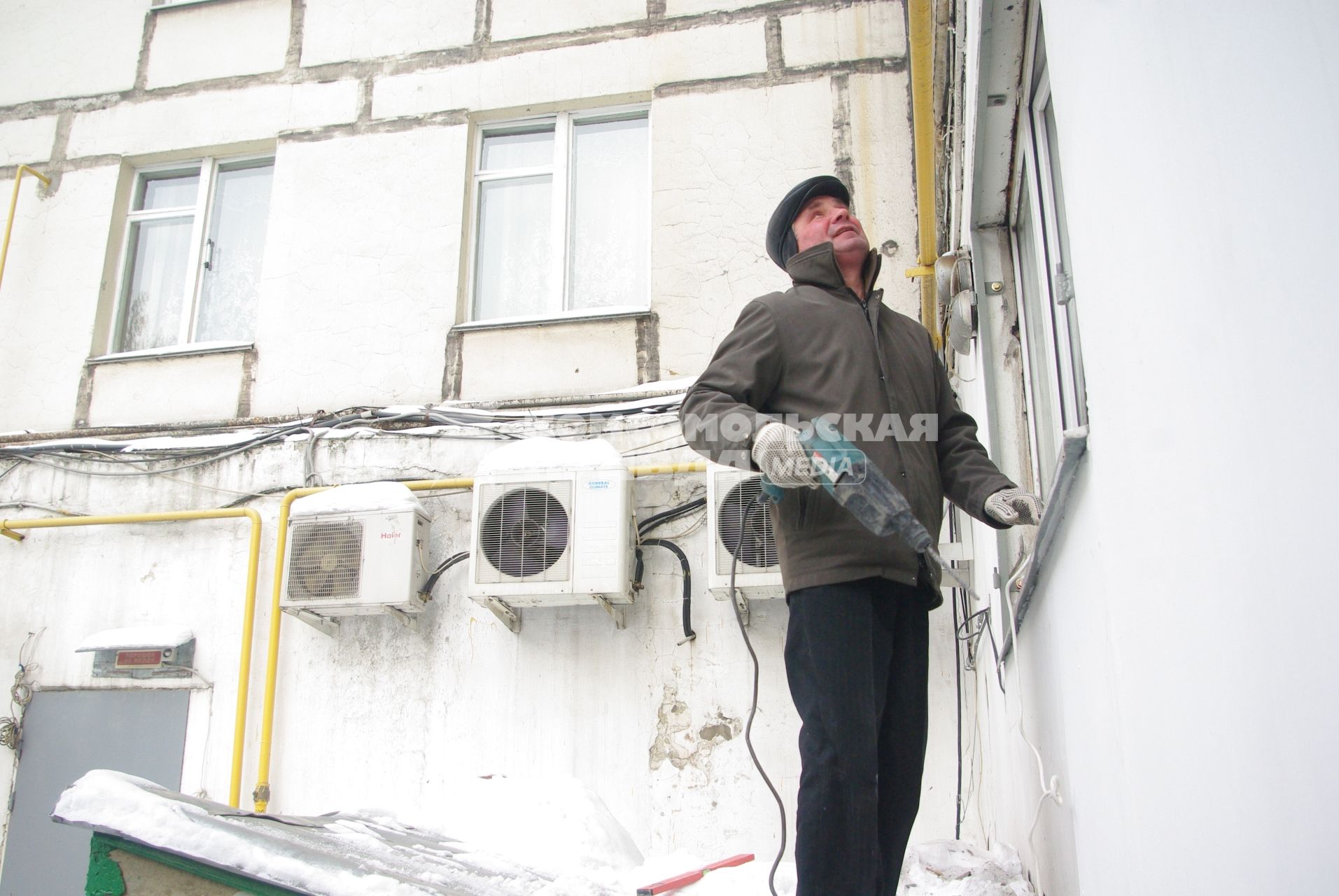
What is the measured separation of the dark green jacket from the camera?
1927 millimetres

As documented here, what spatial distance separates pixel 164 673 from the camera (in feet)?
15.1

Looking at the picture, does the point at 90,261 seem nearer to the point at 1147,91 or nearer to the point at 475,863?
the point at 475,863

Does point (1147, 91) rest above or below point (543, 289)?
below

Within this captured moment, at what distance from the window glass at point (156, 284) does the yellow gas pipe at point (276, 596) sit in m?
1.48

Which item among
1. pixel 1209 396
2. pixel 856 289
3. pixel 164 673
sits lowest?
pixel 164 673

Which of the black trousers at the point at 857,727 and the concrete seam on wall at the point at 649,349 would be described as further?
the concrete seam on wall at the point at 649,349

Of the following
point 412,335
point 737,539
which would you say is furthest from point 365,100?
point 737,539

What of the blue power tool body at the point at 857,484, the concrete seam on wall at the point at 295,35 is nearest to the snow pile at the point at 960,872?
the blue power tool body at the point at 857,484

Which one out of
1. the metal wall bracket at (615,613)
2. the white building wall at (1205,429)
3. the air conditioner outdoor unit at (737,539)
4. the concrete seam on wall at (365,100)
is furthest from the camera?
the concrete seam on wall at (365,100)

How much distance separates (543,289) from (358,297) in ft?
3.02

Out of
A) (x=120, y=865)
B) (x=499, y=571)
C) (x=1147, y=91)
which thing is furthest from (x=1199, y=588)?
(x=499, y=571)

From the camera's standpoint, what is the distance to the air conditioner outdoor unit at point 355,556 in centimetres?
423

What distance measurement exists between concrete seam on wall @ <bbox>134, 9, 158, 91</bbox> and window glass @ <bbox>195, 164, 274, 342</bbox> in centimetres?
69

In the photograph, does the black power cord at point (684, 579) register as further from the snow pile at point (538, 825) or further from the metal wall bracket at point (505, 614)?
the snow pile at point (538, 825)
